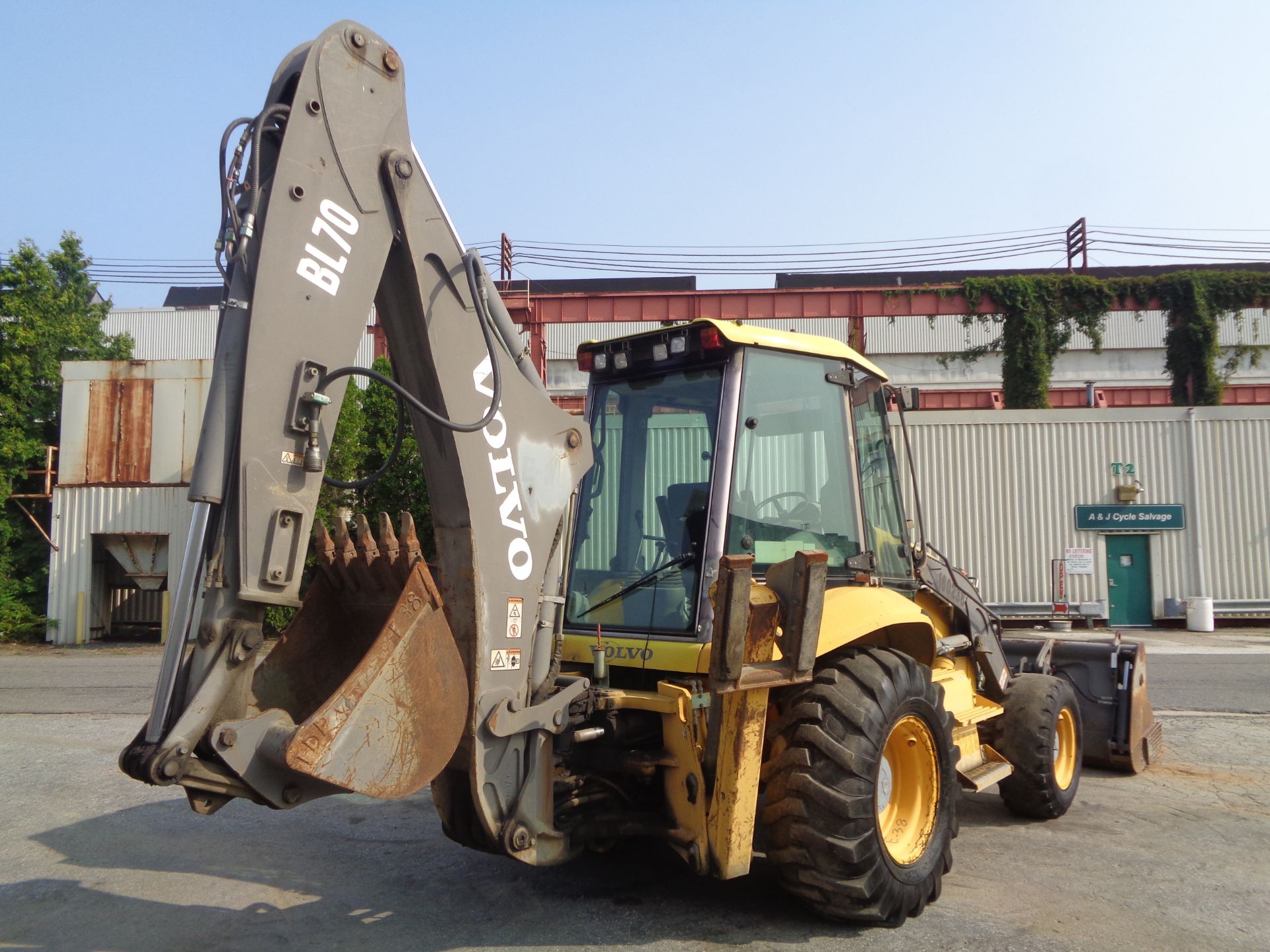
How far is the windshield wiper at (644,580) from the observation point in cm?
452

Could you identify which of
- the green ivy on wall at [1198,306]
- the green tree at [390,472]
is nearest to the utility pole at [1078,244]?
the green ivy on wall at [1198,306]

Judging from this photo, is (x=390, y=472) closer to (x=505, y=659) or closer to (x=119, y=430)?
(x=119, y=430)

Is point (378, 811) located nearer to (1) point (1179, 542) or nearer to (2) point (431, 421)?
(2) point (431, 421)

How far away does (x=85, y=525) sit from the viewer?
21000 mm

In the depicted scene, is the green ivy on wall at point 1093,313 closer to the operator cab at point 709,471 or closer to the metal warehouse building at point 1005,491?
the metal warehouse building at point 1005,491

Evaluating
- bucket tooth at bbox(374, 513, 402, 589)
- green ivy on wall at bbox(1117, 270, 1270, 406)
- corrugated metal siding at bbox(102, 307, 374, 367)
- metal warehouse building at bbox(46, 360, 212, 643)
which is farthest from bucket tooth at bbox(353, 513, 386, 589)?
corrugated metal siding at bbox(102, 307, 374, 367)

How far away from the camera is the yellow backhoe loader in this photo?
3252mm

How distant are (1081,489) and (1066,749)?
1656 cm

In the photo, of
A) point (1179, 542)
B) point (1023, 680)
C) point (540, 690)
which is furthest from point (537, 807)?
point (1179, 542)

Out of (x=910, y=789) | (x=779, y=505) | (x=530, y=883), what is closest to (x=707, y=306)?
(x=779, y=505)

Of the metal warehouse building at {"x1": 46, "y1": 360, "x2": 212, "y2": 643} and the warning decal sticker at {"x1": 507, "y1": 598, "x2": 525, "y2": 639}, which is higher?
the metal warehouse building at {"x1": 46, "y1": 360, "x2": 212, "y2": 643}

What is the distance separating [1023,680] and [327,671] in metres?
4.57

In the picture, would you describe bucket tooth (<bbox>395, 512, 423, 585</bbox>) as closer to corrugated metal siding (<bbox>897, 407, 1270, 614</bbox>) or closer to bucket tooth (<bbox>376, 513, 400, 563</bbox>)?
bucket tooth (<bbox>376, 513, 400, 563</bbox>)

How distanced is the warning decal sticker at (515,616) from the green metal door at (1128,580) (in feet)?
67.7
